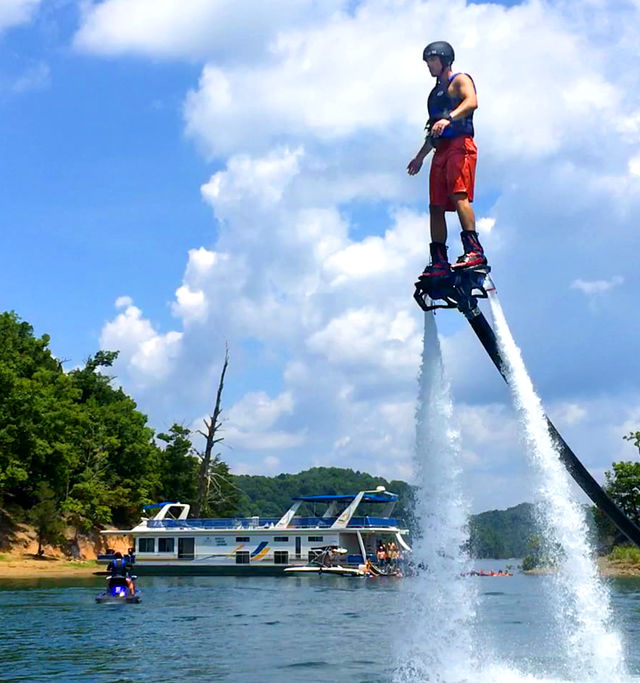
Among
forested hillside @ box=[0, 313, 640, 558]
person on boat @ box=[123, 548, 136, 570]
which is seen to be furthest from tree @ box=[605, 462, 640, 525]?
person on boat @ box=[123, 548, 136, 570]

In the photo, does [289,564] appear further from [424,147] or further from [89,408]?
[424,147]

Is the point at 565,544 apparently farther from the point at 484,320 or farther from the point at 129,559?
the point at 129,559

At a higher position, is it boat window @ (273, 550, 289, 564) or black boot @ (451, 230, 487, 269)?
black boot @ (451, 230, 487, 269)

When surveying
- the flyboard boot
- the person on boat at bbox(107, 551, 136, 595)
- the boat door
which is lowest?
the person on boat at bbox(107, 551, 136, 595)

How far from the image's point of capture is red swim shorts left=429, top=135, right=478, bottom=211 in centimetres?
1175

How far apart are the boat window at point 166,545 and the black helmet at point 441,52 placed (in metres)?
62.9

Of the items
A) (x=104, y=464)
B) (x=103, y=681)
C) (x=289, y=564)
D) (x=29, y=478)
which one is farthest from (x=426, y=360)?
(x=104, y=464)

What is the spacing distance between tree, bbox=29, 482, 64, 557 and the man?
219 ft

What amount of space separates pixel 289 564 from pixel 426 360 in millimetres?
55408

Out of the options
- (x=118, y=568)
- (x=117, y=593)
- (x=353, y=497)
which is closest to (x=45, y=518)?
(x=353, y=497)

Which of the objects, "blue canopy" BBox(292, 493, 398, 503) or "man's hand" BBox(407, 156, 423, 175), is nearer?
"man's hand" BBox(407, 156, 423, 175)

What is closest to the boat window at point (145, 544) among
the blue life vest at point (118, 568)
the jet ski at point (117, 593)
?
the blue life vest at point (118, 568)

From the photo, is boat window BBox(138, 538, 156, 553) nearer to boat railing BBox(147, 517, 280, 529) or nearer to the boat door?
boat railing BBox(147, 517, 280, 529)

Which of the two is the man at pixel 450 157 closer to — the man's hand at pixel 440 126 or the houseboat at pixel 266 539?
the man's hand at pixel 440 126
